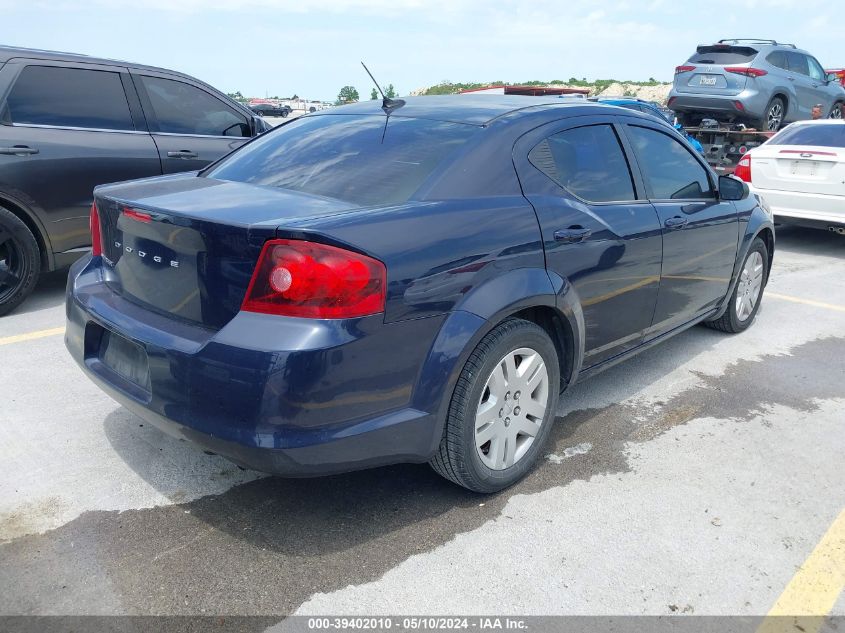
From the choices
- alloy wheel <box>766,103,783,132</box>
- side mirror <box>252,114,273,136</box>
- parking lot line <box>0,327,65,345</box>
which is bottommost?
parking lot line <box>0,327,65,345</box>

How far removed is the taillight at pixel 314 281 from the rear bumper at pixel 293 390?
40 millimetres

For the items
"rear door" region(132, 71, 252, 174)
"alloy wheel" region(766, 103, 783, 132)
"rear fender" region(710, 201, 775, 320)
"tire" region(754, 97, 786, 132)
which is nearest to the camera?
"rear fender" region(710, 201, 775, 320)

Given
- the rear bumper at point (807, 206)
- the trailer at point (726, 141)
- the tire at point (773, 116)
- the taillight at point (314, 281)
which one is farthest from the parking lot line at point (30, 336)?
the tire at point (773, 116)

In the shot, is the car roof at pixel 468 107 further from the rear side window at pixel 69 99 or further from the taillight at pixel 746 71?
the taillight at pixel 746 71

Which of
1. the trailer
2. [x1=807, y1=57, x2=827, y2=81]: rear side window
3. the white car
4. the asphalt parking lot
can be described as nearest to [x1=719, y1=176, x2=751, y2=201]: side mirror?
the asphalt parking lot

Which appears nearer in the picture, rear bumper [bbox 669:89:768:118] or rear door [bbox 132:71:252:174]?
rear door [bbox 132:71:252:174]

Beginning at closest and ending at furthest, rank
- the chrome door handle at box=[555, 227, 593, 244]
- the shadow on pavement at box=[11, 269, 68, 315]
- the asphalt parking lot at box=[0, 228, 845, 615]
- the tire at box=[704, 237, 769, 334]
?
the asphalt parking lot at box=[0, 228, 845, 615] < the chrome door handle at box=[555, 227, 593, 244] < the tire at box=[704, 237, 769, 334] < the shadow on pavement at box=[11, 269, 68, 315]

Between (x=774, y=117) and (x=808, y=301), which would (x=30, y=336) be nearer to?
(x=808, y=301)

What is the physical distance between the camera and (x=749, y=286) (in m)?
5.23

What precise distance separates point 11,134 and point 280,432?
3960 millimetres

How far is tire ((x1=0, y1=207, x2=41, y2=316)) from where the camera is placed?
5078 millimetres

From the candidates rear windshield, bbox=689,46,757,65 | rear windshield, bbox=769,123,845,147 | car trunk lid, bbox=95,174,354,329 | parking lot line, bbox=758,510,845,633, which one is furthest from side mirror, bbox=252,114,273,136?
rear windshield, bbox=689,46,757,65

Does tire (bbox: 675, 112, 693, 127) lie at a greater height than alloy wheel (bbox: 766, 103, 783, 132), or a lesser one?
lesser

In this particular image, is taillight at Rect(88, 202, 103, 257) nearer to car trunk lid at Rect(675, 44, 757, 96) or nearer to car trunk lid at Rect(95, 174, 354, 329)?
car trunk lid at Rect(95, 174, 354, 329)
